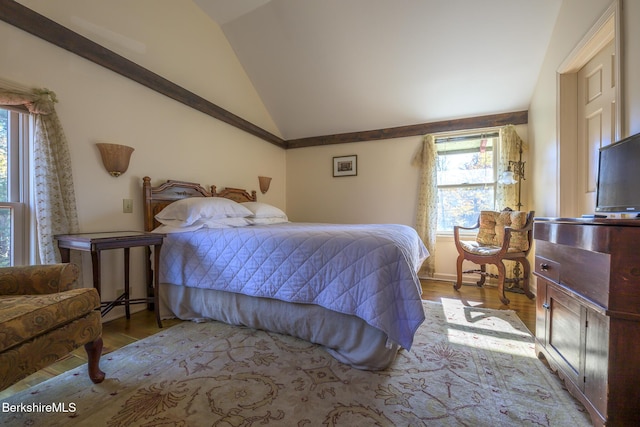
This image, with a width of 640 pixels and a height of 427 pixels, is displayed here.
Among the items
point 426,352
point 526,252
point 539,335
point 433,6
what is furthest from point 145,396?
point 433,6

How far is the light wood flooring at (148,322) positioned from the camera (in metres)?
1.49

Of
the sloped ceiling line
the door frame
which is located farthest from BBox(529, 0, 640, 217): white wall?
the sloped ceiling line

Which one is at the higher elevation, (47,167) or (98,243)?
(47,167)

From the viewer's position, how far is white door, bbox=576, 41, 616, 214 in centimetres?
186

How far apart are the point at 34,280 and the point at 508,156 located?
4.52 metres

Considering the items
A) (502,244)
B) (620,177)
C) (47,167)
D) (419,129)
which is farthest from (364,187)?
(47,167)

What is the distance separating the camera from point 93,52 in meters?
2.05

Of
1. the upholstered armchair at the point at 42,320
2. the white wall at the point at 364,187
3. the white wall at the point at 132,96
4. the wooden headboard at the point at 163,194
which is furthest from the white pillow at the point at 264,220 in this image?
the upholstered armchair at the point at 42,320

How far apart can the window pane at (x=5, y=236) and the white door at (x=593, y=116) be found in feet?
13.2

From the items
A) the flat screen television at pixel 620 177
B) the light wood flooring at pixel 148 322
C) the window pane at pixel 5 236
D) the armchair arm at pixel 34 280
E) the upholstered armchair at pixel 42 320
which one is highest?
the flat screen television at pixel 620 177

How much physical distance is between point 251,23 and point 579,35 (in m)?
3.18

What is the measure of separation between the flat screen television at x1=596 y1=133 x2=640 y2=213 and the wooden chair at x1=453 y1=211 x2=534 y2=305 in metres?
1.42

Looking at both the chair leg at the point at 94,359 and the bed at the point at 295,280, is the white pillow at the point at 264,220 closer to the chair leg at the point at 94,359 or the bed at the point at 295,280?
the bed at the point at 295,280

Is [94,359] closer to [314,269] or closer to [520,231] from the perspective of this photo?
[314,269]
